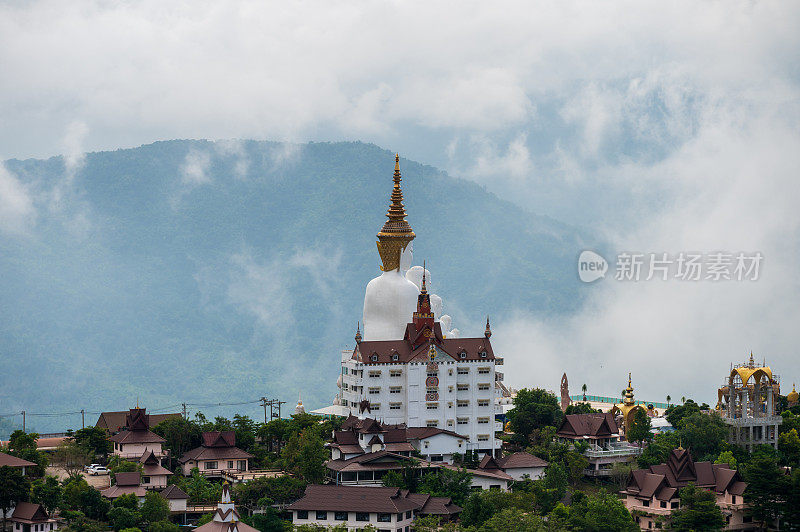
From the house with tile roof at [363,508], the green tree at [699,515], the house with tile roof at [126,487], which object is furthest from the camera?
the house with tile roof at [126,487]

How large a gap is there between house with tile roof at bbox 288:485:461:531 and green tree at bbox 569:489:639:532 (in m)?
5.81

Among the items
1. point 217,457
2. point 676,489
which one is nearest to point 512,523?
point 676,489

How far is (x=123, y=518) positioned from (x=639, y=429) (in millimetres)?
31529

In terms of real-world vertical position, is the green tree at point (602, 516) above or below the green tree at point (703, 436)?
below

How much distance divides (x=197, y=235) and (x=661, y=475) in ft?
388

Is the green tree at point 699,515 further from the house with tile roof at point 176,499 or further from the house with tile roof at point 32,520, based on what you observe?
the house with tile roof at point 32,520

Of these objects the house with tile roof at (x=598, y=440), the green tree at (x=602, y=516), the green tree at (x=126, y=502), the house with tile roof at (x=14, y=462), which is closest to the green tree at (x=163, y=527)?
the green tree at (x=126, y=502)

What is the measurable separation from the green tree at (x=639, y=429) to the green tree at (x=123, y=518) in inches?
1208

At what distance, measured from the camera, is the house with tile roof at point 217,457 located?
243ft

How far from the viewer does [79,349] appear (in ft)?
512

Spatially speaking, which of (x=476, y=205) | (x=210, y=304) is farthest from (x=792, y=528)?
(x=476, y=205)

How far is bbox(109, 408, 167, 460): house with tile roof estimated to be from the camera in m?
74.7

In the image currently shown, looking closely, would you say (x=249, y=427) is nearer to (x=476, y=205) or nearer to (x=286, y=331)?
(x=286, y=331)

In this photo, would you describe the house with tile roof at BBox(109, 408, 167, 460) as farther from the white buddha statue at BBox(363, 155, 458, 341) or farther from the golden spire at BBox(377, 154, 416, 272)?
the golden spire at BBox(377, 154, 416, 272)
